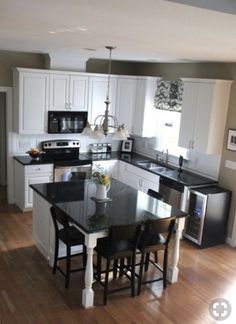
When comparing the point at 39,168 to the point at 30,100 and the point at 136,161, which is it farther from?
the point at 136,161

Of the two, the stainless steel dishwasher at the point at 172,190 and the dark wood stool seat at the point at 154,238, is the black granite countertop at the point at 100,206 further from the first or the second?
the stainless steel dishwasher at the point at 172,190

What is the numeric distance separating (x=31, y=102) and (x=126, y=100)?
186 cm

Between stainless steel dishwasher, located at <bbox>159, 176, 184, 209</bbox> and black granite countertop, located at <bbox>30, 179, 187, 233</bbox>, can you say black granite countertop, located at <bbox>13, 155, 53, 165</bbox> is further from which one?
stainless steel dishwasher, located at <bbox>159, 176, 184, 209</bbox>

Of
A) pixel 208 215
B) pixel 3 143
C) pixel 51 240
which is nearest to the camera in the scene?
pixel 51 240

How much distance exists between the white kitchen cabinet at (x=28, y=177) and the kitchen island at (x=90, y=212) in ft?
4.28

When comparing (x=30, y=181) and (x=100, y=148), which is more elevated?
(x=100, y=148)

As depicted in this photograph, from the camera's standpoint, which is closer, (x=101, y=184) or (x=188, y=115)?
(x=101, y=184)

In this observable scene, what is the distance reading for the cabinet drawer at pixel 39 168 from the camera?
6291 mm

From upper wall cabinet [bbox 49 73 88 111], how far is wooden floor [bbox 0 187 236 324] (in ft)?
8.36

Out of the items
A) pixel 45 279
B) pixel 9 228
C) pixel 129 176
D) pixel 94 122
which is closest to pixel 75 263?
pixel 45 279

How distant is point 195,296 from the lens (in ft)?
14.1

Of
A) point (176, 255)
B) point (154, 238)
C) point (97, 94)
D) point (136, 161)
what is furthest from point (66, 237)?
point (97, 94)

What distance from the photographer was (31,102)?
20.9ft

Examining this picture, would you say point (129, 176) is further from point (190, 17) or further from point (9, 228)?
point (190, 17)
